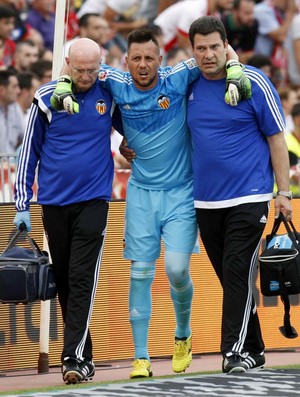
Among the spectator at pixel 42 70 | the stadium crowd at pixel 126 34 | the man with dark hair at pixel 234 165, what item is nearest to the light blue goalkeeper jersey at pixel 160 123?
the man with dark hair at pixel 234 165

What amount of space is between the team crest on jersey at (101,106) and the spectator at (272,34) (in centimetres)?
1052

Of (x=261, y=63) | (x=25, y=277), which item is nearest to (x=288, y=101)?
(x=261, y=63)

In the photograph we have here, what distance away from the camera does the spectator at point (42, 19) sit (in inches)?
652

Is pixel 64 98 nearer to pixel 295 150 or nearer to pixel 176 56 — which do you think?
pixel 295 150

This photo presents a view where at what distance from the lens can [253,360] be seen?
8.12 meters

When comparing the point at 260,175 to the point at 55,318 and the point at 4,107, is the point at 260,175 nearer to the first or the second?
the point at 55,318

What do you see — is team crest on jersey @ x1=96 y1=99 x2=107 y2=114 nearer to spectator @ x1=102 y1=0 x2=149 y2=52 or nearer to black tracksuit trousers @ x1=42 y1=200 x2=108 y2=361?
black tracksuit trousers @ x1=42 y1=200 x2=108 y2=361

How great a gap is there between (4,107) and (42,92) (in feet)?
19.1

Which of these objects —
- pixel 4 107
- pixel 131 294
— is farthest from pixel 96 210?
pixel 4 107

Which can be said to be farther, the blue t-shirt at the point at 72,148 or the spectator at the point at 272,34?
the spectator at the point at 272,34

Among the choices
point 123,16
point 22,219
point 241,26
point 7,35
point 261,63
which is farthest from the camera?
point 241,26

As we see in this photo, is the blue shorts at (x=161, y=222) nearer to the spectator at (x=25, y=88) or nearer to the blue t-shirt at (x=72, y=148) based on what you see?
the blue t-shirt at (x=72, y=148)

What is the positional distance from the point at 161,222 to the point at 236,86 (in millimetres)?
1099

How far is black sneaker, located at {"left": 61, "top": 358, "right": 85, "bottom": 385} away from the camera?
7.97m
